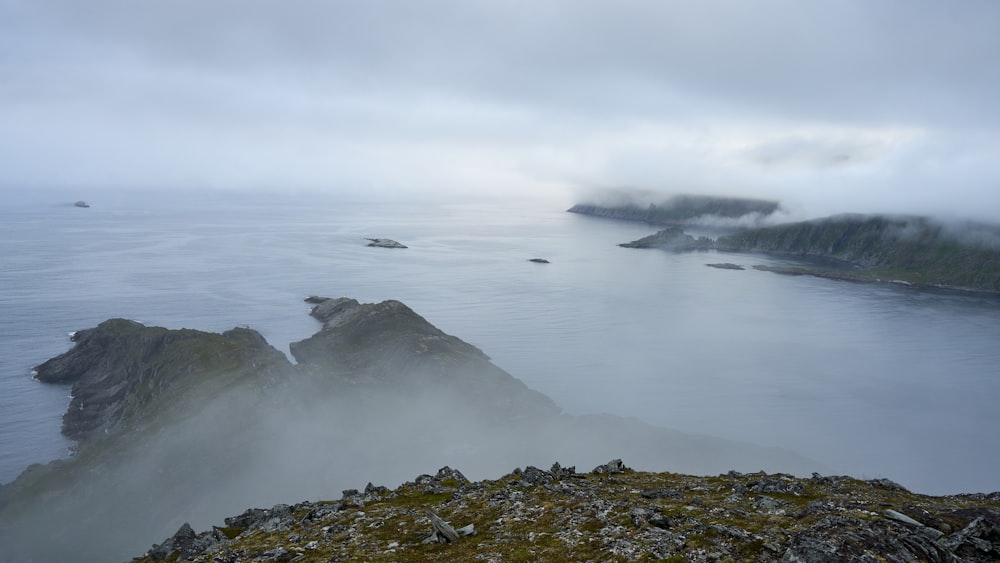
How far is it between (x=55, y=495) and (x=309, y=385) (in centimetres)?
4332

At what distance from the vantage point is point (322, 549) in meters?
25.1

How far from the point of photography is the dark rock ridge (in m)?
86.9

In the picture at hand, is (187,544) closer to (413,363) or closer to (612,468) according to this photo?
(612,468)

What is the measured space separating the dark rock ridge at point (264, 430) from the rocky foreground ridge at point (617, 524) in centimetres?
6752

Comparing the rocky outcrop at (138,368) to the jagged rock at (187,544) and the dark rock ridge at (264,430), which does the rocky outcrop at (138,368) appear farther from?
the jagged rock at (187,544)

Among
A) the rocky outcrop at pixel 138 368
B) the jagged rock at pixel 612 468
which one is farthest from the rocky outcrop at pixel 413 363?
the jagged rock at pixel 612 468

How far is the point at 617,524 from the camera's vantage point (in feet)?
77.0

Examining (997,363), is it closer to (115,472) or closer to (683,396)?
(683,396)

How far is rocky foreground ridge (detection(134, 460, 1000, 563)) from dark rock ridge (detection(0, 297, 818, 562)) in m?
67.5

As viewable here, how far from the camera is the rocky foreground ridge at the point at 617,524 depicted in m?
20.6

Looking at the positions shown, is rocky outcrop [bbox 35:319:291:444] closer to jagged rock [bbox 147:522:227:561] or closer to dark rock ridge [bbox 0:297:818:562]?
dark rock ridge [bbox 0:297:818:562]

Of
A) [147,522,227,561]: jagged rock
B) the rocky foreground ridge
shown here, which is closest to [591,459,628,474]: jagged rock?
the rocky foreground ridge

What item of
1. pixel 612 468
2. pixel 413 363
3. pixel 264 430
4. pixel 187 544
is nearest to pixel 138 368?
pixel 264 430

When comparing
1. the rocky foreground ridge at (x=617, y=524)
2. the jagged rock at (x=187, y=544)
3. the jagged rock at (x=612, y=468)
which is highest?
the rocky foreground ridge at (x=617, y=524)
